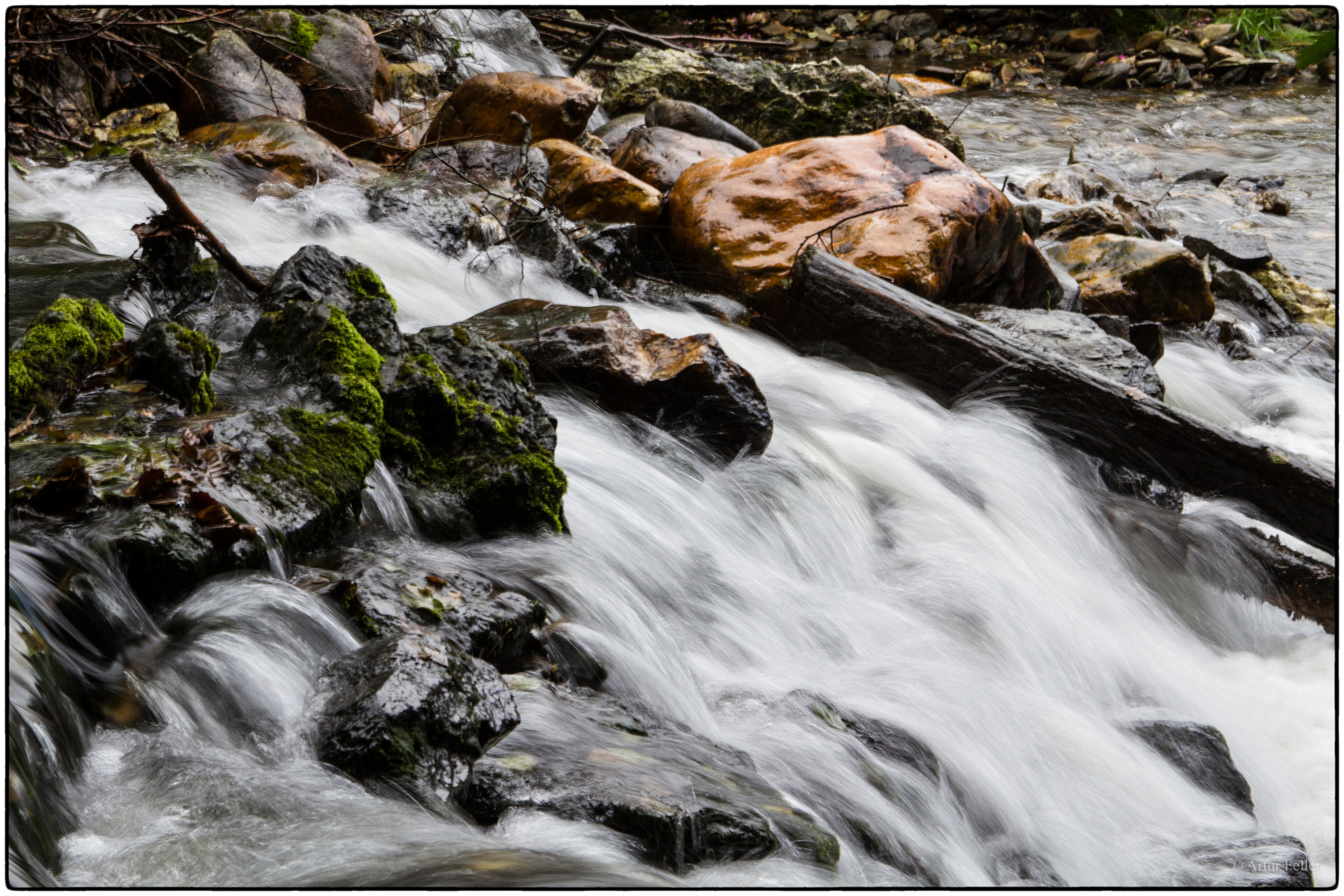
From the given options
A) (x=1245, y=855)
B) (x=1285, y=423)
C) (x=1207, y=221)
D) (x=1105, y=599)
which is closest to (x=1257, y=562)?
(x=1105, y=599)

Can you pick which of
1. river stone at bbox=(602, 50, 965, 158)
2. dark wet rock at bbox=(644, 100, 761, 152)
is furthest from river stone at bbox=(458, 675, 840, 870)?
river stone at bbox=(602, 50, 965, 158)

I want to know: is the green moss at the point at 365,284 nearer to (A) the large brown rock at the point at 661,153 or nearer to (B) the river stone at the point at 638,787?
(B) the river stone at the point at 638,787

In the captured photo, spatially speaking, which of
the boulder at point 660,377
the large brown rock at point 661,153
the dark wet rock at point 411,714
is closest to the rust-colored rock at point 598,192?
the large brown rock at point 661,153

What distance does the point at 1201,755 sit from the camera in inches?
134

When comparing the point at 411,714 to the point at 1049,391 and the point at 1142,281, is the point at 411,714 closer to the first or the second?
the point at 1049,391

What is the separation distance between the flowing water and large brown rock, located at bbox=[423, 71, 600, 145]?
1.70 meters

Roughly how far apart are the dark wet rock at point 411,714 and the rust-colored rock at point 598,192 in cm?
459

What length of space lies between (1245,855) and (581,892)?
86.7 inches

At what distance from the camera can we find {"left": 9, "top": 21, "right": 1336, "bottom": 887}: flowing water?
2039mm

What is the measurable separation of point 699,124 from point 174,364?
6122mm

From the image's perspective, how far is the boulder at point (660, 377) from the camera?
14.3 feet

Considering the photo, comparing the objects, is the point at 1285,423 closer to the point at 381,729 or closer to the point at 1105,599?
the point at 1105,599

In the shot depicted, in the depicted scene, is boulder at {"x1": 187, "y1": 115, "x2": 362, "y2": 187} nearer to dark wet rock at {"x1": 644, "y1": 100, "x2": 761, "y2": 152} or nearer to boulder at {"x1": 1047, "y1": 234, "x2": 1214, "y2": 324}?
dark wet rock at {"x1": 644, "y1": 100, "x2": 761, "y2": 152}

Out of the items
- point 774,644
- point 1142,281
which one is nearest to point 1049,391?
point 774,644
